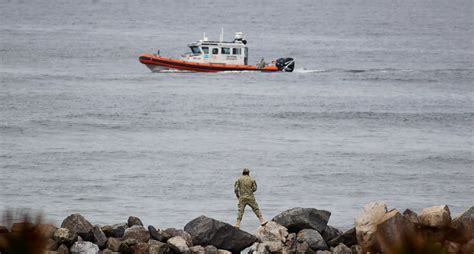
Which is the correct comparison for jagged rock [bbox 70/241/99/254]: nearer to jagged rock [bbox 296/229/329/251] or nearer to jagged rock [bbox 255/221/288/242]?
jagged rock [bbox 255/221/288/242]

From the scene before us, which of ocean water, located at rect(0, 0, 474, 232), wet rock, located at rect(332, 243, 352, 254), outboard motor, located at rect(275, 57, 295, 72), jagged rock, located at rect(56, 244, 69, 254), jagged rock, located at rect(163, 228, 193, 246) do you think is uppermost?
jagged rock, located at rect(163, 228, 193, 246)

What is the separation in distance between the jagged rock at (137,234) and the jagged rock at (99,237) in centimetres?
34

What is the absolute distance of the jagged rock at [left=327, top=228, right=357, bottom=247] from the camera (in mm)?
17188

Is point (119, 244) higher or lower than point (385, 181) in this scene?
higher

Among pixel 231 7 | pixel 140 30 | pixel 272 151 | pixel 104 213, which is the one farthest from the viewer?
pixel 231 7

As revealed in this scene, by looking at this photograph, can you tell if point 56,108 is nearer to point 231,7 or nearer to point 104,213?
point 104,213

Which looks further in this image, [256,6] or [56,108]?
[256,6]

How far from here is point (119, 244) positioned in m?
16.4

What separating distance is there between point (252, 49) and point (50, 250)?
291ft

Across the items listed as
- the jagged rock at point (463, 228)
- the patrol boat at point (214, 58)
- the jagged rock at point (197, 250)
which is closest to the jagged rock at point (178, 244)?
the jagged rock at point (197, 250)

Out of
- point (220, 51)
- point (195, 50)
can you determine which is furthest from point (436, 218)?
point (195, 50)

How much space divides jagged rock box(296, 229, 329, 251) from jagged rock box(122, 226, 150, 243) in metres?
2.32

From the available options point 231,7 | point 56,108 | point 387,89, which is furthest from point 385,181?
point 231,7

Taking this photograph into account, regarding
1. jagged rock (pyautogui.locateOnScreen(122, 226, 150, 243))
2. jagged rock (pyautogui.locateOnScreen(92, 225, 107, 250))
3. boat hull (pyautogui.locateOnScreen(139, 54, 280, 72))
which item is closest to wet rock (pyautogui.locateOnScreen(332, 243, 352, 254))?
jagged rock (pyautogui.locateOnScreen(122, 226, 150, 243))
